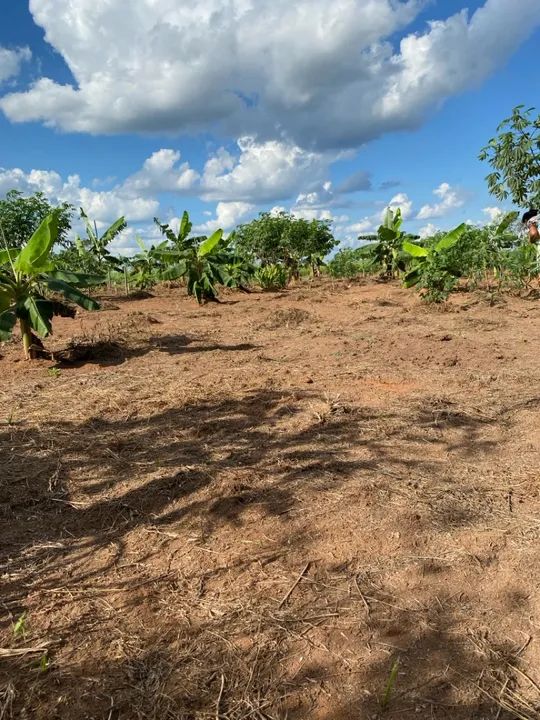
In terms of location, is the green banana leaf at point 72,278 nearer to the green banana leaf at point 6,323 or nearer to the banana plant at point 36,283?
the banana plant at point 36,283

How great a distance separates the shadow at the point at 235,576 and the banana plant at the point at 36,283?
2117mm

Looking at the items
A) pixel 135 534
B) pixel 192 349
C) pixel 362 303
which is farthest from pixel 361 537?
pixel 362 303

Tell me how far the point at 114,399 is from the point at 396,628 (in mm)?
3571

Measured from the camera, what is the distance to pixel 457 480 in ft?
11.2

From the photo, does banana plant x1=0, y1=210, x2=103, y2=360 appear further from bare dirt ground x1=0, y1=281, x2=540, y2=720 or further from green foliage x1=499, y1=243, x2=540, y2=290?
green foliage x1=499, y1=243, x2=540, y2=290

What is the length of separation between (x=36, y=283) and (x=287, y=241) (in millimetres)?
14438

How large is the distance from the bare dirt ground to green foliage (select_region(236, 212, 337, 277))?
595 inches

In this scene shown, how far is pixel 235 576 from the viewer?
249 cm

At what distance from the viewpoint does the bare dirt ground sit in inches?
74.9

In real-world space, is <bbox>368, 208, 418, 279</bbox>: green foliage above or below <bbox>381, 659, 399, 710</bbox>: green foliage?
above

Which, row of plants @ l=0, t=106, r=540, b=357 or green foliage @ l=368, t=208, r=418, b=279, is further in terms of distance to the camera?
green foliage @ l=368, t=208, r=418, b=279

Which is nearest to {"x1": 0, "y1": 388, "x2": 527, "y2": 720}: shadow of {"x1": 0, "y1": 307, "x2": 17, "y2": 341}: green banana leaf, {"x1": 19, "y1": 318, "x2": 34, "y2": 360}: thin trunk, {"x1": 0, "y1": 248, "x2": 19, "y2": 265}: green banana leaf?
{"x1": 0, "y1": 307, "x2": 17, "y2": 341}: green banana leaf

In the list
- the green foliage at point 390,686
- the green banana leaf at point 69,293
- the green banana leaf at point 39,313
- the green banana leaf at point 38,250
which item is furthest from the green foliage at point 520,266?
the green foliage at point 390,686

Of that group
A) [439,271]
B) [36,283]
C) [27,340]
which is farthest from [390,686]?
[439,271]
